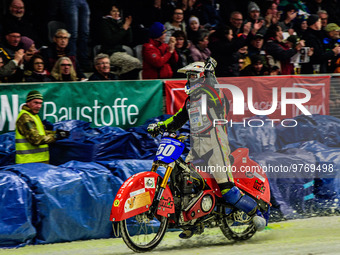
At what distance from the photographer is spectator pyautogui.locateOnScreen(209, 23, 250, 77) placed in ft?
35.7

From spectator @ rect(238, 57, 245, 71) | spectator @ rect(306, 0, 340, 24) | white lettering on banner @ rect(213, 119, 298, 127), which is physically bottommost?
white lettering on banner @ rect(213, 119, 298, 127)

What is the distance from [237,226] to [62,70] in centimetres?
388

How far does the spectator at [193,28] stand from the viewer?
11531 mm

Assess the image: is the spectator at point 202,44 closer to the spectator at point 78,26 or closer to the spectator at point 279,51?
the spectator at point 279,51

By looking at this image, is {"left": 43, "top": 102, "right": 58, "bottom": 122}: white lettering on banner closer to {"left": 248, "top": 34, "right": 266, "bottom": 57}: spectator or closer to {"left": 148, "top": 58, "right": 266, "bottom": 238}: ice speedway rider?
{"left": 148, "top": 58, "right": 266, "bottom": 238}: ice speedway rider

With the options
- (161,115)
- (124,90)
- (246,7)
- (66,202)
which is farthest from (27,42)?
(246,7)

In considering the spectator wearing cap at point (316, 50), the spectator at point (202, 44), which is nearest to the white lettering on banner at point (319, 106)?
the spectator wearing cap at point (316, 50)

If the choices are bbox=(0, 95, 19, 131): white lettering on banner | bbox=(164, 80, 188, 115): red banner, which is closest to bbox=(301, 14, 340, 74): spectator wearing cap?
bbox=(164, 80, 188, 115): red banner

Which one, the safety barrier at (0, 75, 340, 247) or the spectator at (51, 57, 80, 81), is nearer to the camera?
the safety barrier at (0, 75, 340, 247)

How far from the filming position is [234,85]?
33.1 feet

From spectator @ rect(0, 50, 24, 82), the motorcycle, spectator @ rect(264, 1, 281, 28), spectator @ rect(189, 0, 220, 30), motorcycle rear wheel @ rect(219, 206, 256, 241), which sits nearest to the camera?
the motorcycle

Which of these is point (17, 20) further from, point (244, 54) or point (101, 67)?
point (244, 54)

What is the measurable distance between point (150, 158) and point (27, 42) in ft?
9.60

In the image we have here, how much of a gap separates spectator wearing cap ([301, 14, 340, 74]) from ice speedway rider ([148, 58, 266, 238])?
6031 mm
